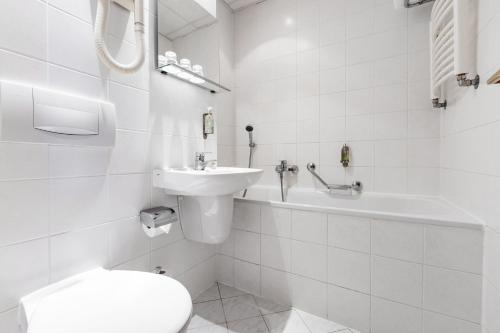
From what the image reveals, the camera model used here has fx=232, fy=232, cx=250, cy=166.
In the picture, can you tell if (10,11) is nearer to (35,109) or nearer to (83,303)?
(35,109)

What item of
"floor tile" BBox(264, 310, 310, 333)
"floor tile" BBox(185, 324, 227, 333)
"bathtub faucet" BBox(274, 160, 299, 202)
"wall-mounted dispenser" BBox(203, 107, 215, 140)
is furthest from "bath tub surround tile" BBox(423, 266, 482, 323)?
"wall-mounted dispenser" BBox(203, 107, 215, 140)

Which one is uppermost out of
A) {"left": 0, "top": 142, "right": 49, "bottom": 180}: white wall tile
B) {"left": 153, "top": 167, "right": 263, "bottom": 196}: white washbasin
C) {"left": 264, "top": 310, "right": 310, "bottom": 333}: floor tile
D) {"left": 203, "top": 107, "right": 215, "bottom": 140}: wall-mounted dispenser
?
{"left": 203, "top": 107, "right": 215, "bottom": 140}: wall-mounted dispenser

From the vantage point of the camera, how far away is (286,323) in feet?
4.39

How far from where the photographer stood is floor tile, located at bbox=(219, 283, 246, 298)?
1.60 m

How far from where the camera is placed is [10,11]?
770mm

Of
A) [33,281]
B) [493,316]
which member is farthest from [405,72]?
[33,281]

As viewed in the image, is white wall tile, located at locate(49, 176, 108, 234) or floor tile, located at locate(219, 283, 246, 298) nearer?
white wall tile, located at locate(49, 176, 108, 234)

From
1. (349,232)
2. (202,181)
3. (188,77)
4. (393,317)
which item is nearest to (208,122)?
(188,77)

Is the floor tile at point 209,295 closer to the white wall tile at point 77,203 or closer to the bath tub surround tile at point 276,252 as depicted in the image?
the bath tub surround tile at point 276,252

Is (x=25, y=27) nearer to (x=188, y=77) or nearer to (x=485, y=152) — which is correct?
(x=188, y=77)

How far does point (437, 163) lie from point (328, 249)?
41.6 inches

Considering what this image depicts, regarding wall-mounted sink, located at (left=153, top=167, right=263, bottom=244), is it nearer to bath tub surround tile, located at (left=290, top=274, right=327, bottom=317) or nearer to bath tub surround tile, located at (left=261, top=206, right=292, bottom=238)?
bath tub surround tile, located at (left=261, top=206, right=292, bottom=238)

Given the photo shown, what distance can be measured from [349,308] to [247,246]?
703mm

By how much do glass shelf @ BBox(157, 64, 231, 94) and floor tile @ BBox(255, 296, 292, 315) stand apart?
1.50 metres
